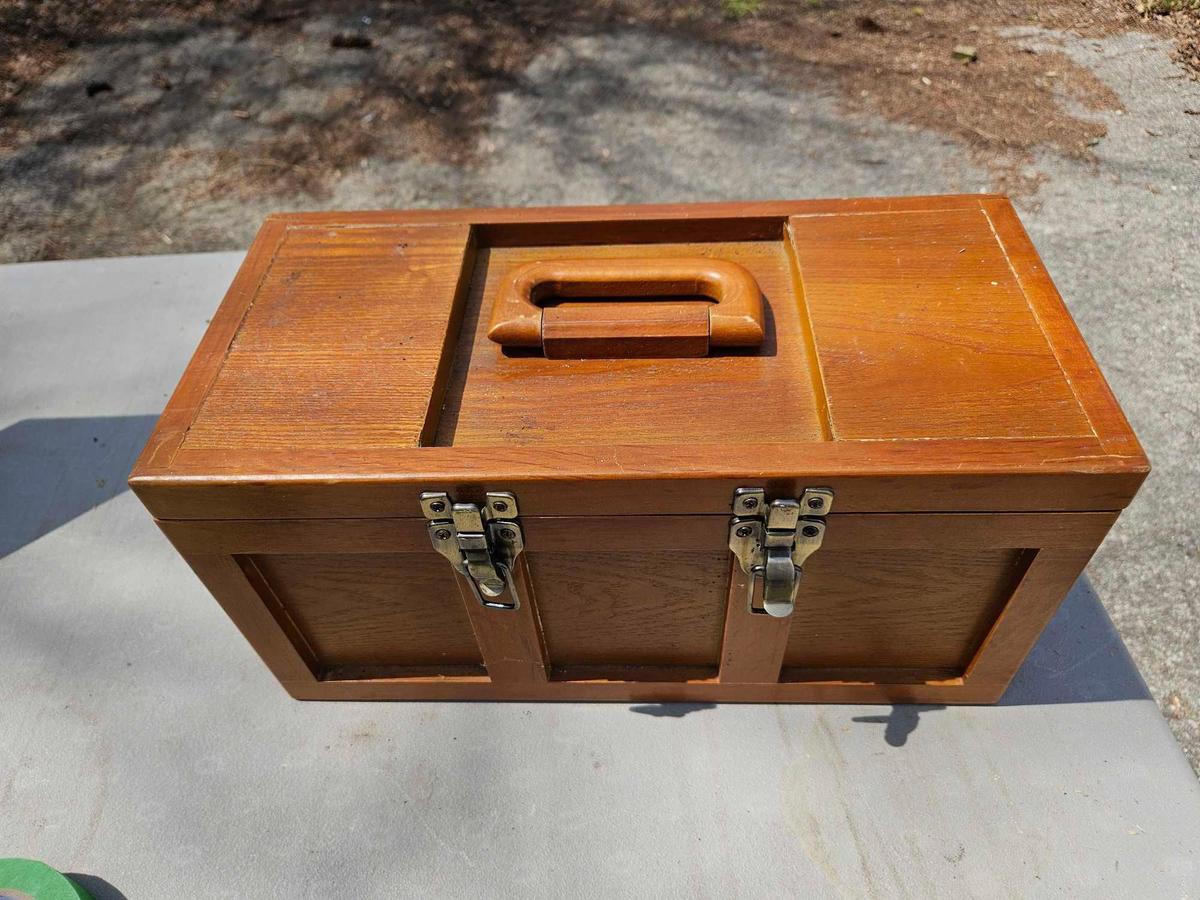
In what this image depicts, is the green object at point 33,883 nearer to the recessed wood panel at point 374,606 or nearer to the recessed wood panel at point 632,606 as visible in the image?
the recessed wood panel at point 374,606

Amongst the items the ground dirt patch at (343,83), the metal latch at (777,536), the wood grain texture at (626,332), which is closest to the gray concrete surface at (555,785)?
the metal latch at (777,536)

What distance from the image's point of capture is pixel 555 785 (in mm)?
1078

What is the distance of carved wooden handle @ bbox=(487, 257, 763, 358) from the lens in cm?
95

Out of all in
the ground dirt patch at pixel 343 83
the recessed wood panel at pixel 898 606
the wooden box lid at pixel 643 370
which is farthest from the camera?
the ground dirt patch at pixel 343 83

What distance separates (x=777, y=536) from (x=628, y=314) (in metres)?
0.35

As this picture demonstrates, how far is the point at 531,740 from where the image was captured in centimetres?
113

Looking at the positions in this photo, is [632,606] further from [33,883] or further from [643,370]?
[33,883]

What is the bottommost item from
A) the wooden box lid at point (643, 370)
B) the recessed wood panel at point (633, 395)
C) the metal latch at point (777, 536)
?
the metal latch at point (777, 536)

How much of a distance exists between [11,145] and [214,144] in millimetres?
884

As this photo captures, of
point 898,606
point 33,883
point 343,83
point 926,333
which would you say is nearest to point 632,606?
point 898,606

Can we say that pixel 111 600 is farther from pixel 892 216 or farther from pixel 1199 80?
pixel 1199 80

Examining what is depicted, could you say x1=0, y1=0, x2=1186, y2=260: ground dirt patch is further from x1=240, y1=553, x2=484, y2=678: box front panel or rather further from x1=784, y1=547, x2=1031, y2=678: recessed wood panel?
x1=240, y1=553, x2=484, y2=678: box front panel

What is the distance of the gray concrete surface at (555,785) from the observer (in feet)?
3.23

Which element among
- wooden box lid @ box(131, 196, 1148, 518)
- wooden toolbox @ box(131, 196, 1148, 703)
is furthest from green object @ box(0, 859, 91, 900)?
wooden box lid @ box(131, 196, 1148, 518)
